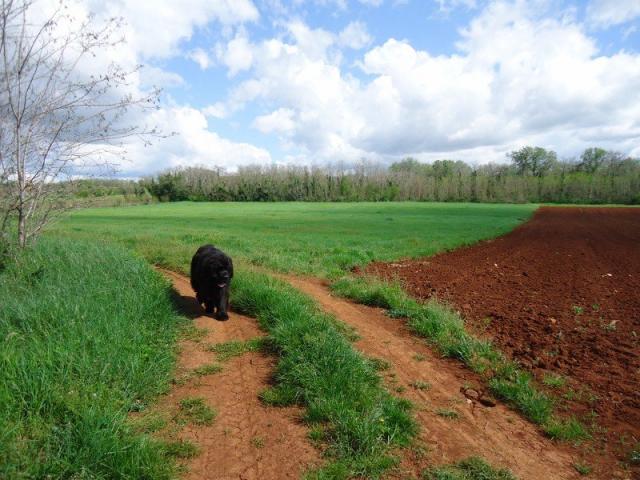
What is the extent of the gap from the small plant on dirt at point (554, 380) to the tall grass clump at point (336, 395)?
7.76ft

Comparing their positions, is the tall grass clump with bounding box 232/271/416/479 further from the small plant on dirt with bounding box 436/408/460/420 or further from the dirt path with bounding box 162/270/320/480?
the small plant on dirt with bounding box 436/408/460/420

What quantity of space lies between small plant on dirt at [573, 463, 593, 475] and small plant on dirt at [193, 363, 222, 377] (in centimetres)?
422

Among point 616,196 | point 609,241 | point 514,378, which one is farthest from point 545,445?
point 616,196

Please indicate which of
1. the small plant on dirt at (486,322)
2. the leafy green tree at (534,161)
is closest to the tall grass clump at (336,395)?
the small plant on dirt at (486,322)

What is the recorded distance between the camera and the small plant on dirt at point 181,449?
3.61 metres

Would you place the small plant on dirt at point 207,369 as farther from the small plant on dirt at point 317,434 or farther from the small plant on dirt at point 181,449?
the small plant on dirt at point 317,434

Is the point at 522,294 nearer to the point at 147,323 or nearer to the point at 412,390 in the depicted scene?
the point at 412,390

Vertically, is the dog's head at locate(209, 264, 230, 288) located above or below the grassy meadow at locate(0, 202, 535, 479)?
above

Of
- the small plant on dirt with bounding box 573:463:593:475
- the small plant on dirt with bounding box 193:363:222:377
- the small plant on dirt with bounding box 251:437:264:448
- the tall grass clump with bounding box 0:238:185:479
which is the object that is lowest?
the small plant on dirt with bounding box 573:463:593:475

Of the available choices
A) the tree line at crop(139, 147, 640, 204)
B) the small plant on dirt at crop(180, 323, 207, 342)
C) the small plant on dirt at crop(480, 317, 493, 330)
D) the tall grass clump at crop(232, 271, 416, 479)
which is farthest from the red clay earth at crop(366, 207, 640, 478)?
the tree line at crop(139, 147, 640, 204)

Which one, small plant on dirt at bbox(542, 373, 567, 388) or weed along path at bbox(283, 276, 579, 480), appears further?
small plant on dirt at bbox(542, 373, 567, 388)

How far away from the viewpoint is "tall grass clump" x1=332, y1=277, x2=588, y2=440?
15.1 feet

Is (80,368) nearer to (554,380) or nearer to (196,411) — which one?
(196,411)

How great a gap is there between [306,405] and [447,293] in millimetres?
6541
